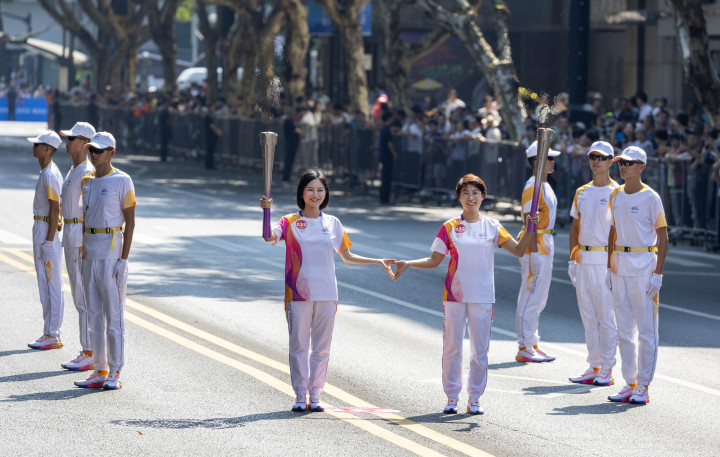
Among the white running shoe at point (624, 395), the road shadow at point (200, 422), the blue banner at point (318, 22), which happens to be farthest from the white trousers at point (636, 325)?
the blue banner at point (318, 22)

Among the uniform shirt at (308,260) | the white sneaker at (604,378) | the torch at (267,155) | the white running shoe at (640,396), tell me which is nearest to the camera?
the torch at (267,155)

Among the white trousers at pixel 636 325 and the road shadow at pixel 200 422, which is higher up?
the white trousers at pixel 636 325

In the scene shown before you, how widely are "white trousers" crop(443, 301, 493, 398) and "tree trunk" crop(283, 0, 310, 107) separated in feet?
89.1

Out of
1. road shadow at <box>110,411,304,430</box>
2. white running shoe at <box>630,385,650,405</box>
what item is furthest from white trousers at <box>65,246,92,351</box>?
white running shoe at <box>630,385,650,405</box>

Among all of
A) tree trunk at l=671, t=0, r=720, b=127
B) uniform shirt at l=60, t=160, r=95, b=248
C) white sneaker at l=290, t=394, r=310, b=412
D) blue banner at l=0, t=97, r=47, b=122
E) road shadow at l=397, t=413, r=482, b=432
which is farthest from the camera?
blue banner at l=0, t=97, r=47, b=122

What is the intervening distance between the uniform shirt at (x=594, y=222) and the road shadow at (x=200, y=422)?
3084mm

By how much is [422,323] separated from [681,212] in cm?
881

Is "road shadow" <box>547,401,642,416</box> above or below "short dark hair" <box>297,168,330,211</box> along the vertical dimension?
below

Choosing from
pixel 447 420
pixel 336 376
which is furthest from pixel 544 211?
pixel 447 420

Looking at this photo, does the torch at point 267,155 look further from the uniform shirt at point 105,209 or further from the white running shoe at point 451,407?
the white running shoe at point 451,407

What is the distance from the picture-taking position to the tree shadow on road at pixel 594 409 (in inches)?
401

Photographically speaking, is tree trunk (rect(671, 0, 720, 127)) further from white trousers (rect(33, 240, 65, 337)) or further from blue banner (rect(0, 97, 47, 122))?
blue banner (rect(0, 97, 47, 122))

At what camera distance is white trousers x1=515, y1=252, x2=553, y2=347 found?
12.4 meters

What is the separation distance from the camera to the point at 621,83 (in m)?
38.4
